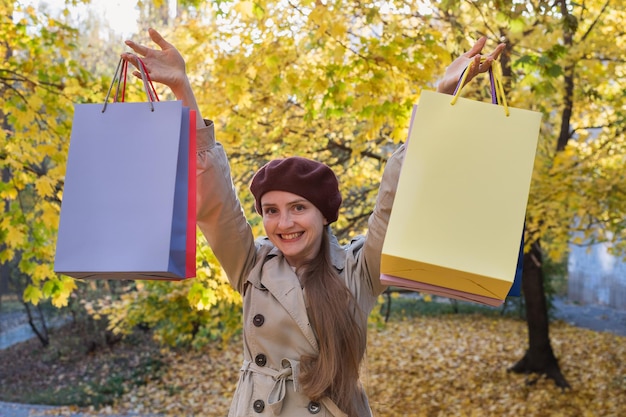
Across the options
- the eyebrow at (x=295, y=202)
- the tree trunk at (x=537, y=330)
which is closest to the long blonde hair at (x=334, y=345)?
the eyebrow at (x=295, y=202)

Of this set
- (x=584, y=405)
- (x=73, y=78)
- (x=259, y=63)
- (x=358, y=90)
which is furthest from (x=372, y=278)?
(x=584, y=405)

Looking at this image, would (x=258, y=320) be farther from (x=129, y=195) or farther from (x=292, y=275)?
(x=129, y=195)

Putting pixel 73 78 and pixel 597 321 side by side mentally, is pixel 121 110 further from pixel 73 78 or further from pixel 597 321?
pixel 597 321

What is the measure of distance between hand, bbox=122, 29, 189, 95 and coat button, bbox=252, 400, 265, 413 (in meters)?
0.92

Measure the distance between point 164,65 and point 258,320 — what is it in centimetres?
79

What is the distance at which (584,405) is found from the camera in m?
7.75

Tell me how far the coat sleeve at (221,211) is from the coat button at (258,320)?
19 centimetres

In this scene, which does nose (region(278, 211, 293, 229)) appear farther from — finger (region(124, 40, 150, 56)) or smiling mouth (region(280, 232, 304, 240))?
finger (region(124, 40, 150, 56))

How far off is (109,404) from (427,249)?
30.6 feet

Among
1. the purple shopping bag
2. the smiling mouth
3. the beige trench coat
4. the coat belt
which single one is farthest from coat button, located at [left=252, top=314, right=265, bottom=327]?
the purple shopping bag

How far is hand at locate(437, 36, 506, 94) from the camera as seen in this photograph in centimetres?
164

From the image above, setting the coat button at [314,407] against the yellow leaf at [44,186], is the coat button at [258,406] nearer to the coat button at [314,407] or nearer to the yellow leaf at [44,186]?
the coat button at [314,407]

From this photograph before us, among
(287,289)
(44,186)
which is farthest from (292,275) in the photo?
(44,186)

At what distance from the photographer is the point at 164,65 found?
6.07 feet
